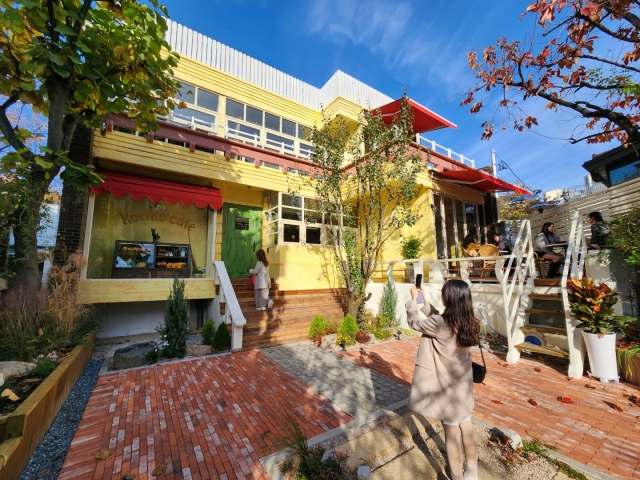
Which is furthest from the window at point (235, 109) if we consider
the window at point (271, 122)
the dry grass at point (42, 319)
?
the dry grass at point (42, 319)

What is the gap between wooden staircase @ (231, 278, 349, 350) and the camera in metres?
6.52

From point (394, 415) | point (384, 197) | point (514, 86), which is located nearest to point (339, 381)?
point (394, 415)

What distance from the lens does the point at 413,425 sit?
9.78ft

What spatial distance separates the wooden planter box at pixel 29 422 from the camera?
213cm

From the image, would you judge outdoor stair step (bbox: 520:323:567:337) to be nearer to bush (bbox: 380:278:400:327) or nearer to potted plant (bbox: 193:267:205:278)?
bush (bbox: 380:278:400:327)

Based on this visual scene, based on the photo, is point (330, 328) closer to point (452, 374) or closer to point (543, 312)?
point (543, 312)

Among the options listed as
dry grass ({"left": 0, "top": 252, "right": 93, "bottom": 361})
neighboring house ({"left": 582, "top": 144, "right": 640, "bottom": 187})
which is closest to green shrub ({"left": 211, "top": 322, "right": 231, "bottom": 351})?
dry grass ({"left": 0, "top": 252, "right": 93, "bottom": 361})

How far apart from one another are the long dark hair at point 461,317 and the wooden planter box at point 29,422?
3520 mm

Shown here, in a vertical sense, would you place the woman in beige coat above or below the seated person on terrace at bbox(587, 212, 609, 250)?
below

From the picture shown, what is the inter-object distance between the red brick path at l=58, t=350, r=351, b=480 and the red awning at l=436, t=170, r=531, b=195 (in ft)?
27.3

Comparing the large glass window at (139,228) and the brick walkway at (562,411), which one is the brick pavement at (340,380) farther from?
the large glass window at (139,228)

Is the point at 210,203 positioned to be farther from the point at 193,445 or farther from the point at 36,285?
the point at 193,445

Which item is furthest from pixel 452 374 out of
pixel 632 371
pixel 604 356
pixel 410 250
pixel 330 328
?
pixel 410 250

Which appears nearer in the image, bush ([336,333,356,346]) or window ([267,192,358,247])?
bush ([336,333,356,346])
